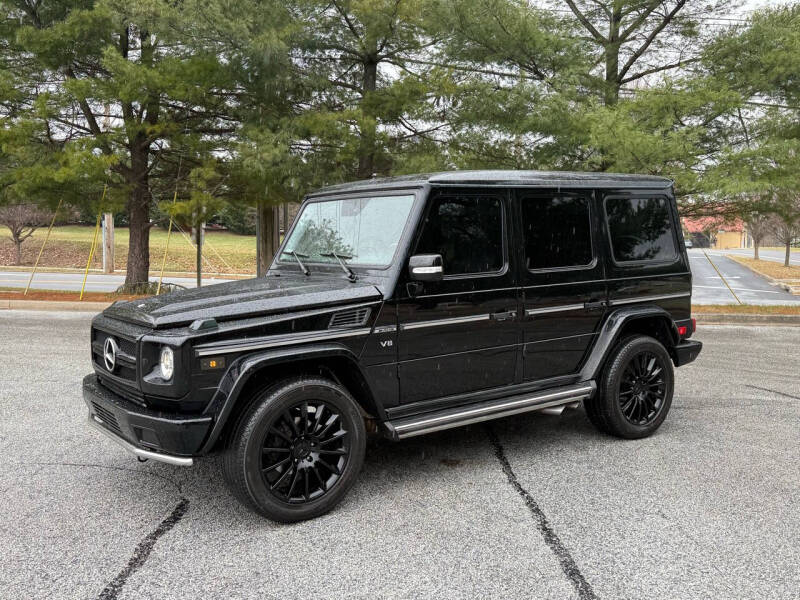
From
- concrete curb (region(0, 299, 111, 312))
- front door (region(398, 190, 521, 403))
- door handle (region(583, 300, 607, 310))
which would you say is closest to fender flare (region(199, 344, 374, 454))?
front door (region(398, 190, 521, 403))

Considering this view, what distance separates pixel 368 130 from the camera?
13.0 meters

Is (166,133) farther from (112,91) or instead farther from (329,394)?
(329,394)

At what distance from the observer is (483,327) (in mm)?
4320

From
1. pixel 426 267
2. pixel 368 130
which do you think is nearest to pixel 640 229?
pixel 426 267

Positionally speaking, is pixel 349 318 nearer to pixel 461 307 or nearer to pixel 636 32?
pixel 461 307

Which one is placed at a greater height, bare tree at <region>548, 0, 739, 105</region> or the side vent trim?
bare tree at <region>548, 0, 739, 105</region>

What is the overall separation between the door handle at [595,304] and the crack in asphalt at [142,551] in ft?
10.1

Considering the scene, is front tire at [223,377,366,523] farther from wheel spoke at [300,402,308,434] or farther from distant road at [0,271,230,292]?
distant road at [0,271,230,292]

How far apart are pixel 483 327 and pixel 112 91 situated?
11.0 m

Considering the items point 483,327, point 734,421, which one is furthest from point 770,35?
point 483,327

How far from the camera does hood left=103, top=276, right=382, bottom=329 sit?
351cm

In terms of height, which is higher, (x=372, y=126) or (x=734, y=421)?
(x=372, y=126)

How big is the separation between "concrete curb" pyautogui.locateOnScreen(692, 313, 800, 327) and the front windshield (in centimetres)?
1044

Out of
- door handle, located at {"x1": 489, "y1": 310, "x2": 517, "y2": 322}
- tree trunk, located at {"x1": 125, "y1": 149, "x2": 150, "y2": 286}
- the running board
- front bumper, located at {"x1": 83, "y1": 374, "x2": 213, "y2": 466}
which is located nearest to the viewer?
front bumper, located at {"x1": 83, "y1": 374, "x2": 213, "y2": 466}
